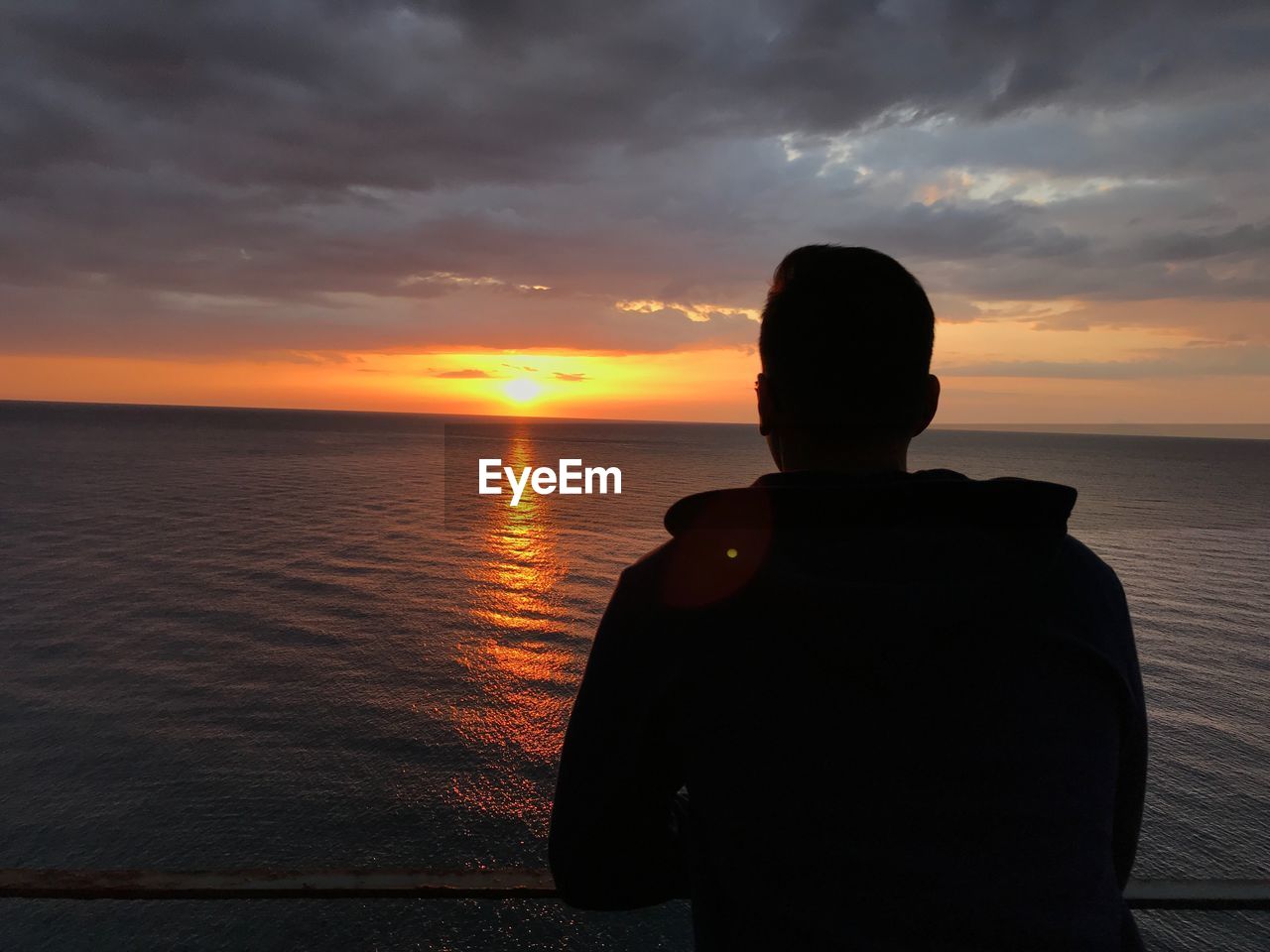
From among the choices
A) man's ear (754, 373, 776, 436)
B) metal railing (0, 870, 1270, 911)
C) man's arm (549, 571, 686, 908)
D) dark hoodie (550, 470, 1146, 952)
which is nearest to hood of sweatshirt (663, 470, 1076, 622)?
dark hoodie (550, 470, 1146, 952)

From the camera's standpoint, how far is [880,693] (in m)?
1.18

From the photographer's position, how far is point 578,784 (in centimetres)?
154

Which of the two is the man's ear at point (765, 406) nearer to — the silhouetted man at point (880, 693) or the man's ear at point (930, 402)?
the silhouetted man at point (880, 693)

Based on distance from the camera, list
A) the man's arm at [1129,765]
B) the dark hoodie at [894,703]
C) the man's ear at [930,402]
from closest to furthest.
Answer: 1. the dark hoodie at [894,703]
2. the man's arm at [1129,765]
3. the man's ear at [930,402]

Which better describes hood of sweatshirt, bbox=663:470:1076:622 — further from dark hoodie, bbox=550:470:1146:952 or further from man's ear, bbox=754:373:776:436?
man's ear, bbox=754:373:776:436

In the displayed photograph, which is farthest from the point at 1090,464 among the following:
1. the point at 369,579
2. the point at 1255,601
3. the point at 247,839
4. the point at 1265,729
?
the point at 247,839

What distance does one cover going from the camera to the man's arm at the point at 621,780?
1.37 metres

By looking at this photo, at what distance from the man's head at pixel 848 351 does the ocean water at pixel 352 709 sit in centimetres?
209

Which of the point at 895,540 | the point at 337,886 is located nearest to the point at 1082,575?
the point at 895,540

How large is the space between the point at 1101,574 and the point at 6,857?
93.4 feet

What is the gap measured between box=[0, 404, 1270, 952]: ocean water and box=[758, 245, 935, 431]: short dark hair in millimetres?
2107

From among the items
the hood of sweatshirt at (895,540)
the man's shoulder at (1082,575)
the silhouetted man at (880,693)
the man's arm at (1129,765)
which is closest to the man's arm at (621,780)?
the silhouetted man at (880,693)

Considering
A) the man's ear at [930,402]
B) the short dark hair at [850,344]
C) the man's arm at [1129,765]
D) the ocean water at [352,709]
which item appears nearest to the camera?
the man's arm at [1129,765]

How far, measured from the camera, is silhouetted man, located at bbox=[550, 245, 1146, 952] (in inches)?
46.4
